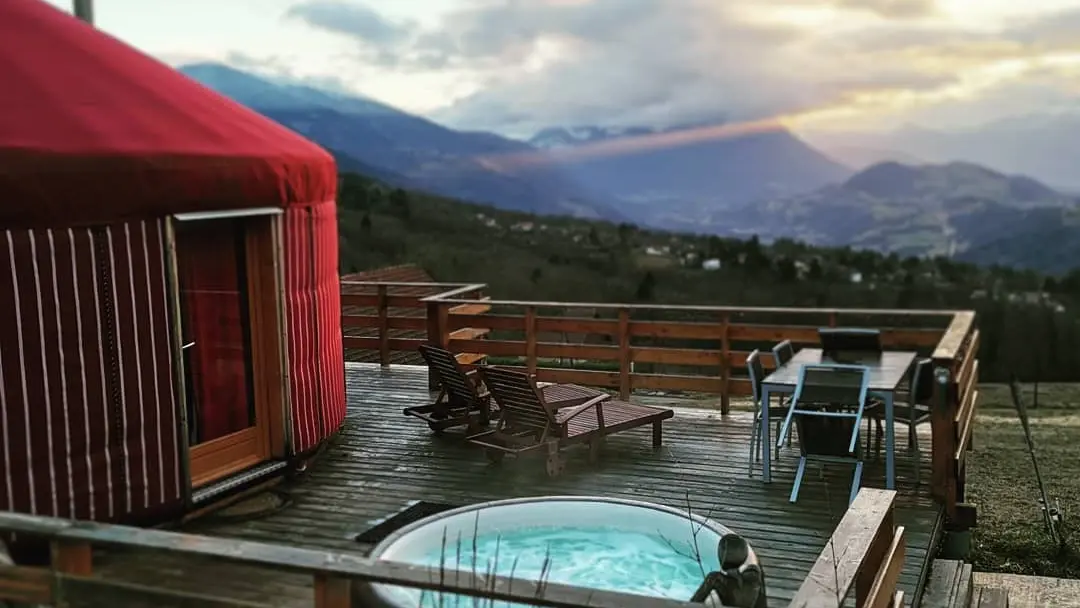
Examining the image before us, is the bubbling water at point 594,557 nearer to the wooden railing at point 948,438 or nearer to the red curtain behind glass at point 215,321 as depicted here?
the wooden railing at point 948,438

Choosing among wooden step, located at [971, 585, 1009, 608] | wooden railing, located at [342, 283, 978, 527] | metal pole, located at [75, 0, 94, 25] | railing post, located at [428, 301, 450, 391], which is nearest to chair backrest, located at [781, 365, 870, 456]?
wooden railing, located at [342, 283, 978, 527]

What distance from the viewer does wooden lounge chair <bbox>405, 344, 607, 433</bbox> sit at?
616 cm

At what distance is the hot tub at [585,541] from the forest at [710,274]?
15288 millimetres

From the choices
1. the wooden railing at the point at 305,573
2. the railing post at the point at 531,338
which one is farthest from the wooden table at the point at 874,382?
the railing post at the point at 531,338

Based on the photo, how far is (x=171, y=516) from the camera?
469cm

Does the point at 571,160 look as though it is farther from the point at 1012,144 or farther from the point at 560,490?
the point at 560,490

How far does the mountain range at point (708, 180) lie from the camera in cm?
5872

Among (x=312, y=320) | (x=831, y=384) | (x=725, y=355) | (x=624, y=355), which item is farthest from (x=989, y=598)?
(x=312, y=320)

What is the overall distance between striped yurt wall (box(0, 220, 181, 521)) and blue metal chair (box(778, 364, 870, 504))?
3393 mm

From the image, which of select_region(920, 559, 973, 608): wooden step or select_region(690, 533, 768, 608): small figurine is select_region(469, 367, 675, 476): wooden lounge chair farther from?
select_region(690, 533, 768, 608): small figurine

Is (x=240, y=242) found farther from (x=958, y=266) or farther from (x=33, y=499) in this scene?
(x=958, y=266)

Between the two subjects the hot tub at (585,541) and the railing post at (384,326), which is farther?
the railing post at (384,326)

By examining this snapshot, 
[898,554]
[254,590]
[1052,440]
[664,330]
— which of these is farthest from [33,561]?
[1052,440]

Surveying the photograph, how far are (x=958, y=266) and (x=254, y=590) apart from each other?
36.6 meters
